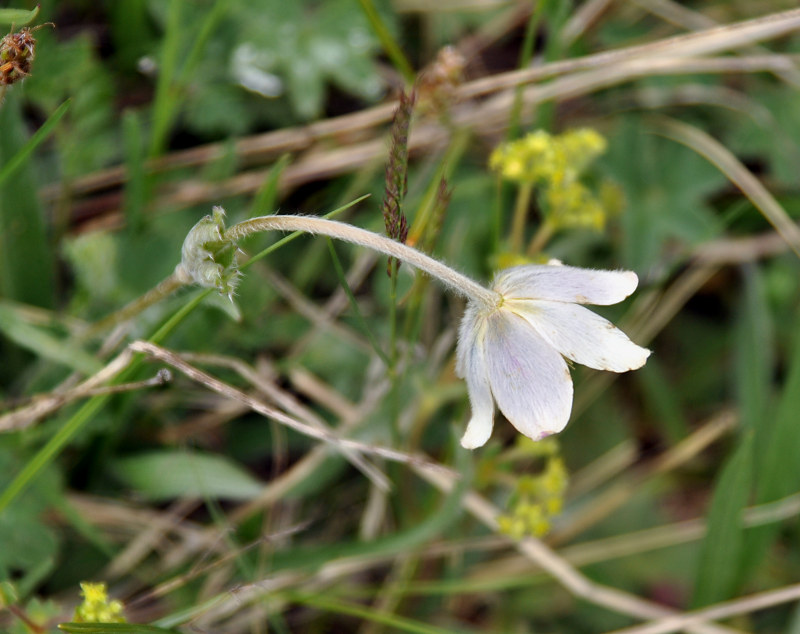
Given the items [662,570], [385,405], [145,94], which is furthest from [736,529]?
[145,94]

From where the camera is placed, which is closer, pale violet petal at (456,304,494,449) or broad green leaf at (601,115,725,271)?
pale violet petal at (456,304,494,449)

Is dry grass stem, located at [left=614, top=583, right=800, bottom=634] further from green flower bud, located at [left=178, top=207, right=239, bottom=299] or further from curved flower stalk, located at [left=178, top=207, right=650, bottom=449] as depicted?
green flower bud, located at [left=178, top=207, right=239, bottom=299]

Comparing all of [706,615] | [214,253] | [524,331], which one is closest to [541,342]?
[524,331]

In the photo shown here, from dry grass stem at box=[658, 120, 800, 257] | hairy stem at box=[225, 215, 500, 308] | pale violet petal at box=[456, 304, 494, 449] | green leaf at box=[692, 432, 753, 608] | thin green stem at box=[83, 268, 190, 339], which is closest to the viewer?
hairy stem at box=[225, 215, 500, 308]

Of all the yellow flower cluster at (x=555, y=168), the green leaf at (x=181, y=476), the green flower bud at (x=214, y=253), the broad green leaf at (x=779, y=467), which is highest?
the yellow flower cluster at (x=555, y=168)

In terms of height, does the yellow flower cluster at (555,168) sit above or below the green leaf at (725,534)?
above

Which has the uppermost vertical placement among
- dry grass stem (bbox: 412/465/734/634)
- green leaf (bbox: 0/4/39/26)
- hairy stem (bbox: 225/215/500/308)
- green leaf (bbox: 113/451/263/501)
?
green leaf (bbox: 0/4/39/26)

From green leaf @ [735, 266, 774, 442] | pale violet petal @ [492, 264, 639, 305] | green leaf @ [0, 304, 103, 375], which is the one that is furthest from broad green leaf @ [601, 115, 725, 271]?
green leaf @ [0, 304, 103, 375]

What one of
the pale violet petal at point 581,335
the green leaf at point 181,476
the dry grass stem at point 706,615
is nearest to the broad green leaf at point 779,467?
the dry grass stem at point 706,615

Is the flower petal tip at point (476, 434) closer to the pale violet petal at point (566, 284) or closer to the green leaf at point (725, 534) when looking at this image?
the pale violet petal at point (566, 284)
